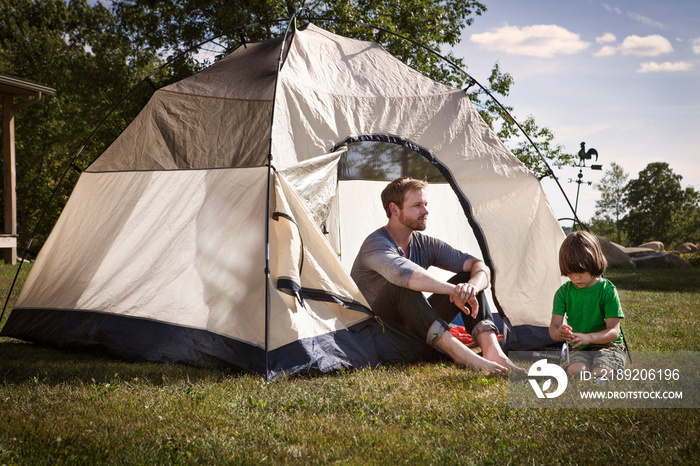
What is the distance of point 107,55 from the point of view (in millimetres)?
14648

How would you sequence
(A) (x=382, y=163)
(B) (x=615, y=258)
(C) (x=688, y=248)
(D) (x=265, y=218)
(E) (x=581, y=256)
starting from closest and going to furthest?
(E) (x=581, y=256) < (D) (x=265, y=218) < (A) (x=382, y=163) < (B) (x=615, y=258) < (C) (x=688, y=248)

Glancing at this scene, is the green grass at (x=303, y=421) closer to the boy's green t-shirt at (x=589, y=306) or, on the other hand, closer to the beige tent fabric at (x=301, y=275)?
the beige tent fabric at (x=301, y=275)

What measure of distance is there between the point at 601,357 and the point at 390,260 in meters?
1.30

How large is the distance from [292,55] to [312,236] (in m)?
1.36

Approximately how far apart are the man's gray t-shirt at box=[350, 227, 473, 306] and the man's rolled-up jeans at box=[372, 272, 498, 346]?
0.28ft

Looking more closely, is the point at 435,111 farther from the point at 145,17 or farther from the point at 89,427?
the point at 145,17

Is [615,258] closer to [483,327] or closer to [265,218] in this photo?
[483,327]

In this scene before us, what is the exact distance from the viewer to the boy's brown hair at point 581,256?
10.8 feet

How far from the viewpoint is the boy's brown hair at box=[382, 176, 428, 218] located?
4.01 meters

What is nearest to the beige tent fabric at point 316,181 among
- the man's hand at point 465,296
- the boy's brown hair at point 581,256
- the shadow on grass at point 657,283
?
the man's hand at point 465,296

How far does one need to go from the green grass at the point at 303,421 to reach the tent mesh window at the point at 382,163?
6.38ft

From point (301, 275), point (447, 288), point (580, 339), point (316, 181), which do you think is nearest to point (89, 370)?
point (301, 275)

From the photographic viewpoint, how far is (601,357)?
3.19 m

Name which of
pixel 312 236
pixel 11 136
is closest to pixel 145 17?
pixel 11 136
